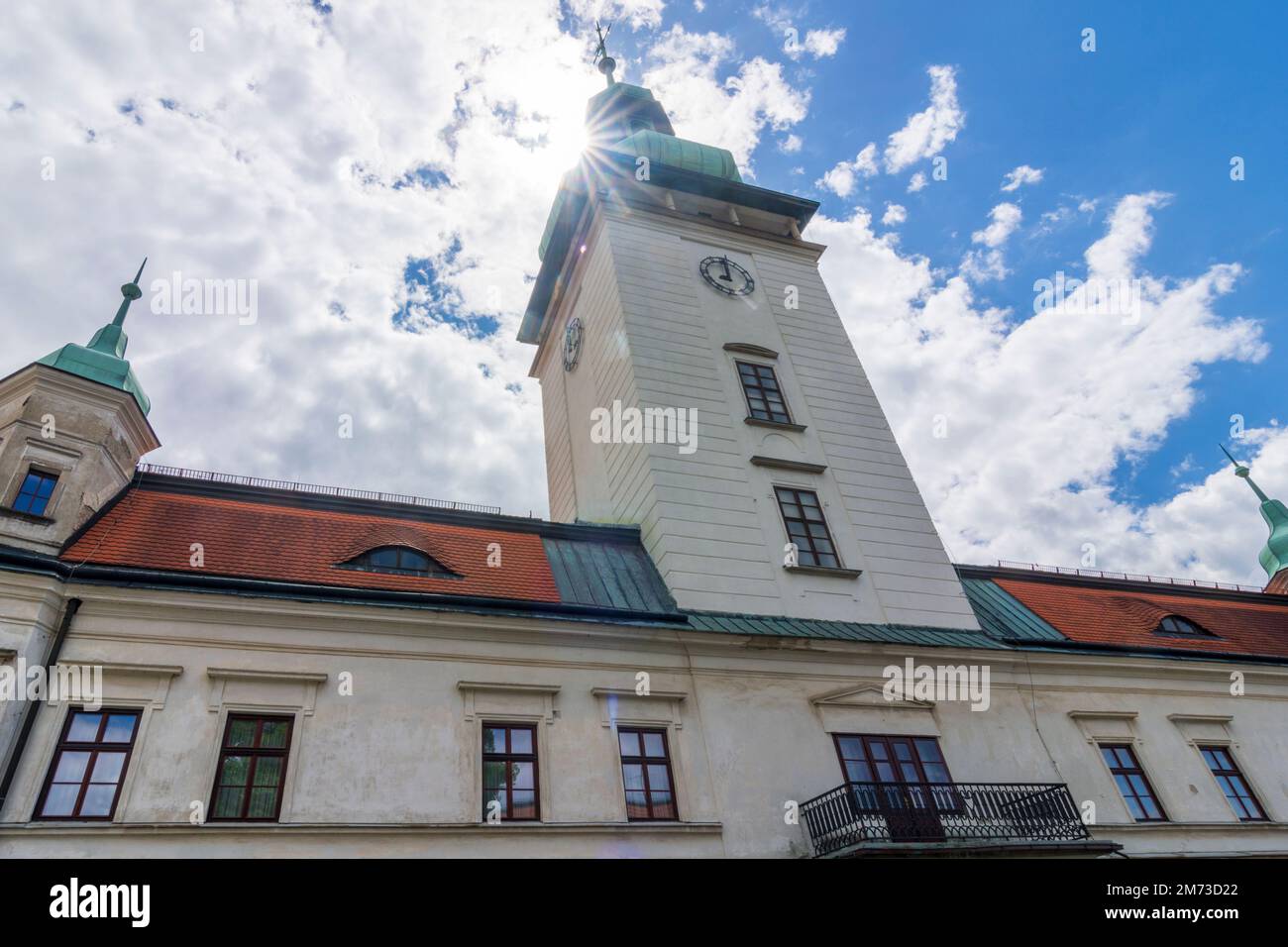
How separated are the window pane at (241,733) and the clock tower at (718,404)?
8.12m

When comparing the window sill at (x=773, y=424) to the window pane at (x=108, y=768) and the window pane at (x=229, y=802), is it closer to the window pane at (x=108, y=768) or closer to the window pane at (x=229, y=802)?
the window pane at (x=229, y=802)

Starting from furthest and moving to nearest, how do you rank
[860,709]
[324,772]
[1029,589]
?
[1029,589]
[860,709]
[324,772]

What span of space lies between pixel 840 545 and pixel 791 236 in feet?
41.4

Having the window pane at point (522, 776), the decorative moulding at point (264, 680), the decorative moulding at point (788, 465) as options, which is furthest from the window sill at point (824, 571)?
the decorative moulding at point (264, 680)

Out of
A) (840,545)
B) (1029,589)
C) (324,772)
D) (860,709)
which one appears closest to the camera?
(324,772)

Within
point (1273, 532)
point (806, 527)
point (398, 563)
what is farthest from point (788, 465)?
point (1273, 532)

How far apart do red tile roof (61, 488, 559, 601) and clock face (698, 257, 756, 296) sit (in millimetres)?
10812

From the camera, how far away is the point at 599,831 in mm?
12633

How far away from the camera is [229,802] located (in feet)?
37.8

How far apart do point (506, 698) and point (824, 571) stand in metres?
8.18

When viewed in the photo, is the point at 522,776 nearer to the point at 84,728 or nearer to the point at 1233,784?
the point at 84,728

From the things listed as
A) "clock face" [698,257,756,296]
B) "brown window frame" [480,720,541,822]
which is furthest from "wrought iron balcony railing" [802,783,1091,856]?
"clock face" [698,257,756,296]
